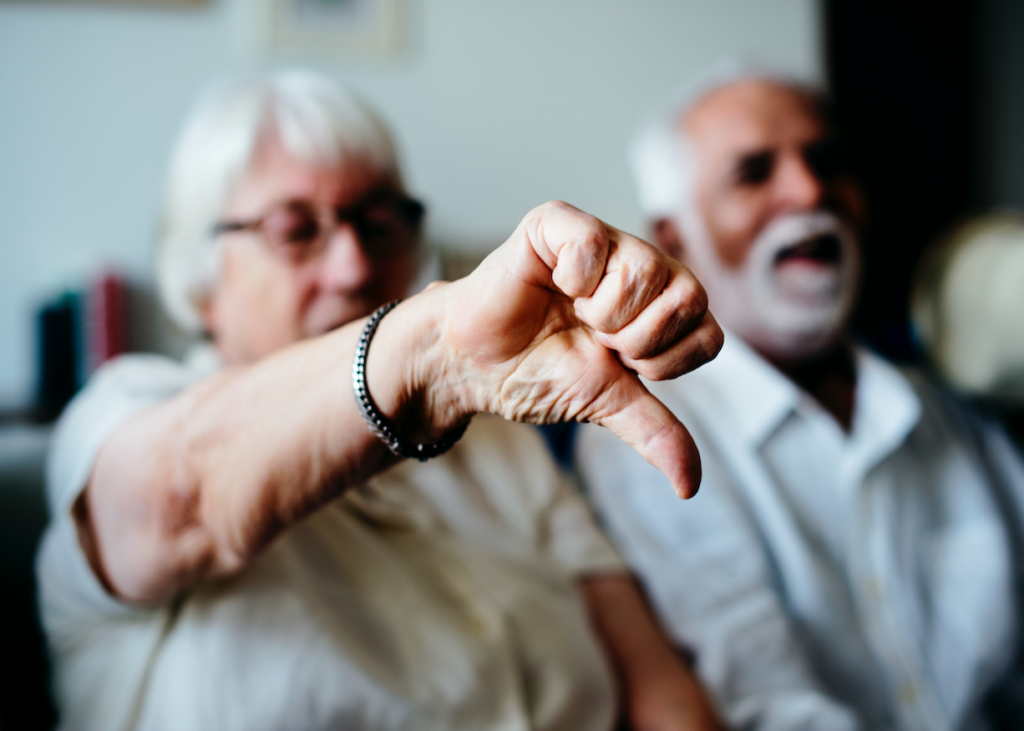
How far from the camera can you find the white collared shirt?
0.92m

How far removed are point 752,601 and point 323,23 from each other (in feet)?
5.13

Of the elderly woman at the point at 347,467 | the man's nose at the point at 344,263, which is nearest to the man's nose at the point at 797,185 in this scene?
the elderly woman at the point at 347,467

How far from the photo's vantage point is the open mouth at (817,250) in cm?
108

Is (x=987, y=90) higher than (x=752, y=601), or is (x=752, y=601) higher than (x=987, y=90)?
(x=987, y=90)

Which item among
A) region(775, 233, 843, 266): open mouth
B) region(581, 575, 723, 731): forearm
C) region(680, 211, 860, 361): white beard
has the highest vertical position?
region(775, 233, 843, 266): open mouth

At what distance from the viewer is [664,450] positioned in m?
0.38

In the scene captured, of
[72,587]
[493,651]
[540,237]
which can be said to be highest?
[540,237]

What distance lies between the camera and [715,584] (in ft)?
3.11

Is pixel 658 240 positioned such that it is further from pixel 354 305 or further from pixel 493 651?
pixel 493 651

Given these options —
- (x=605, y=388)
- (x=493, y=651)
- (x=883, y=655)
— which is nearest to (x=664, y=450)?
(x=605, y=388)

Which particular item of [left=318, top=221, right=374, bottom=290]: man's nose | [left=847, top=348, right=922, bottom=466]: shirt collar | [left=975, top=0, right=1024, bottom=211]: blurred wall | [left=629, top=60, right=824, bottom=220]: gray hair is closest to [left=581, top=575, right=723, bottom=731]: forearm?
[left=847, top=348, right=922, bottom=466]: shirt collar

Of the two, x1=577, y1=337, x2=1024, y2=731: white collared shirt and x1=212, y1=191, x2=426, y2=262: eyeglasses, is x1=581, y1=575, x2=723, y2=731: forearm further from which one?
x1=212, y1=191, x2=426, y2=262: eyeglasses

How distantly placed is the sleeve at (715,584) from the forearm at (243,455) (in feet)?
1.93

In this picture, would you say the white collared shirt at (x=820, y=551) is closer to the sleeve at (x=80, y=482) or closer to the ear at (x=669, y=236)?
the ear at (x=669, y=236)
